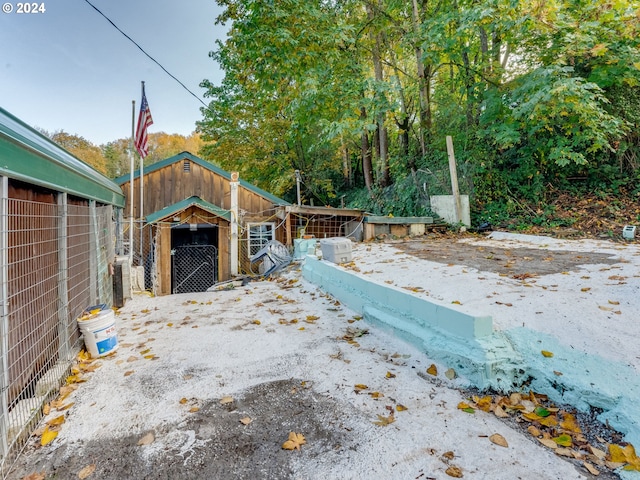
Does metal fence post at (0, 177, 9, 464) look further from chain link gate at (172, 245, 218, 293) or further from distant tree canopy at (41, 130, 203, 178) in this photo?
distant tree canopy at (41, 130, 203, 178)

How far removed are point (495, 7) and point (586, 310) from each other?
8.62 meters

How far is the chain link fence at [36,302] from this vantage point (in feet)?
6.21

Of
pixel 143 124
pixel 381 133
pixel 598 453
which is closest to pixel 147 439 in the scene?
pixel 598 453

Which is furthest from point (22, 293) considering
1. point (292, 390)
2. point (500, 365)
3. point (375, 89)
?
point (375, 89)

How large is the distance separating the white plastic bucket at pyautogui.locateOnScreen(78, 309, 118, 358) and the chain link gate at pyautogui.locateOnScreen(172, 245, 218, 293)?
7.36 metres

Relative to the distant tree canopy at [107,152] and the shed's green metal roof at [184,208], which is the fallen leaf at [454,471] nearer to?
the shed's green metal roof at [184,208]

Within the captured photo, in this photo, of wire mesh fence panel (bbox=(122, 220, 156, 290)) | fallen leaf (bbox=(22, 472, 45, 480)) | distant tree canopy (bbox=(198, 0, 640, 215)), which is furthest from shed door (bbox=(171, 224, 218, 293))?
fallen leaf (bbox=(22, 472, 45, 480))

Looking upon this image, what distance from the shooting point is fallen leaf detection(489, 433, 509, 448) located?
5.90 ft

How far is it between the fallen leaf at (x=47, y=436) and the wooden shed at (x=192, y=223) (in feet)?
24.0

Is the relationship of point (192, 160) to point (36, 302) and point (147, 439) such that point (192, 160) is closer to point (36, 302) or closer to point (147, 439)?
point (36, 302)

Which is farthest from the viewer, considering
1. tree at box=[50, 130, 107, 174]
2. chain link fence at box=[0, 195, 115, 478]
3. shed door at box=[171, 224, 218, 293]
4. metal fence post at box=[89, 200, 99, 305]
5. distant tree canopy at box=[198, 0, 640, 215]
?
tree at box=[50, 130, 107, 174]

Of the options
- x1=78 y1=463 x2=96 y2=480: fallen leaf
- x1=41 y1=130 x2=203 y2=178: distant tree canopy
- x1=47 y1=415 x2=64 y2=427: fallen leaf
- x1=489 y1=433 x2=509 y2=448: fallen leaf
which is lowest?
x1=78 y1=463 x2=96 y2=480: fallen leaf

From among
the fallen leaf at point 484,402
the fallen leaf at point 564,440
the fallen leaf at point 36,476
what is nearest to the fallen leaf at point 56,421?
the fallen leaf at point 36,476

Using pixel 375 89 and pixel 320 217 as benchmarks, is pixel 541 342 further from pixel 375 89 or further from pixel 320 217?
pixel 320 217
